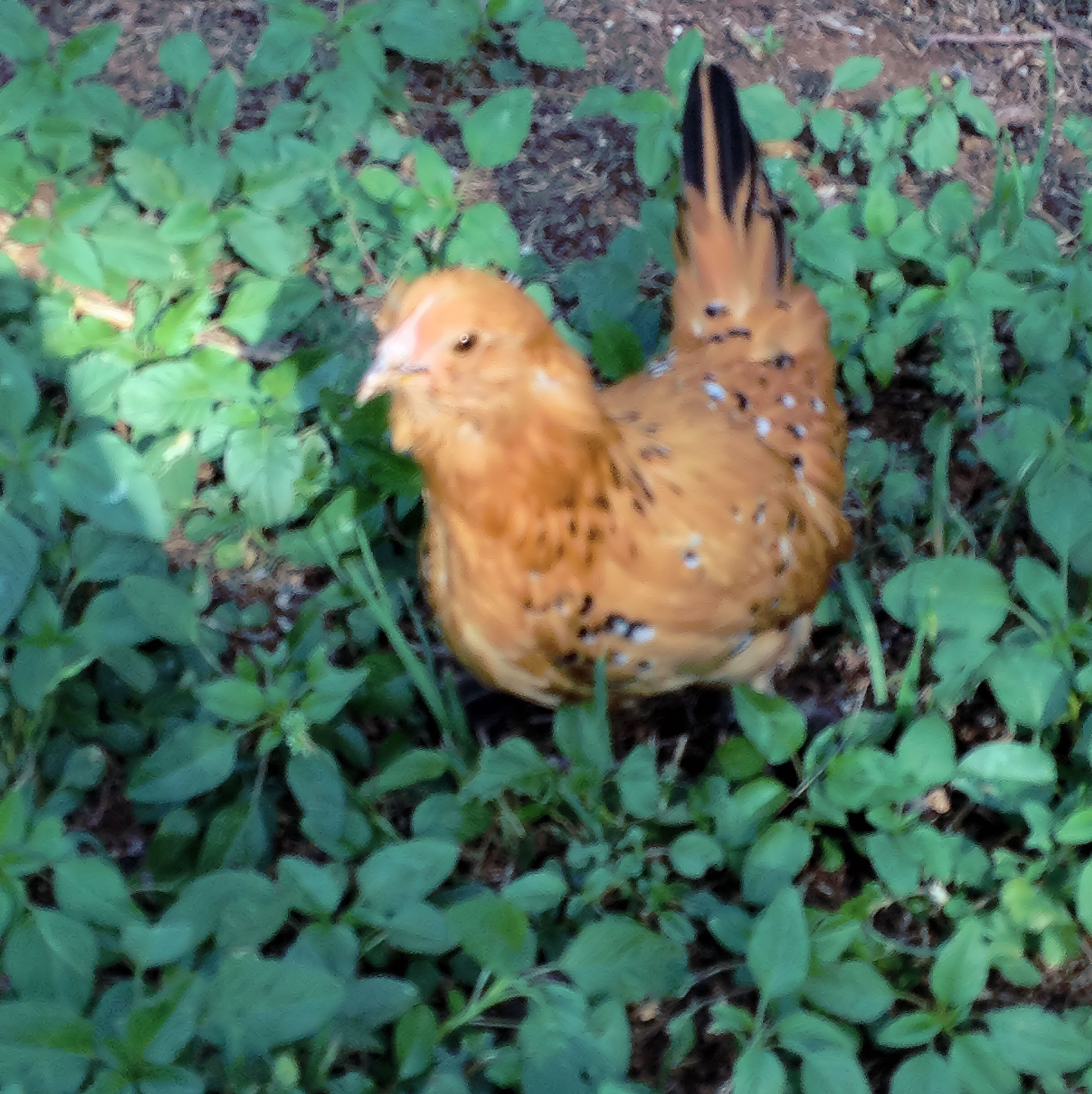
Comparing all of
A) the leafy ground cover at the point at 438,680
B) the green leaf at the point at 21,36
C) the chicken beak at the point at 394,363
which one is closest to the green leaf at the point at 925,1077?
the leafy ground cover at the point at 438,680

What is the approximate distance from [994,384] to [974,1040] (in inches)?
56.0

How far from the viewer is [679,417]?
174cm

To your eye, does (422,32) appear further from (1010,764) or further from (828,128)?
(1010,764)

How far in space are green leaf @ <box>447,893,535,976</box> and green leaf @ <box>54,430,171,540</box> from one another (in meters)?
0.89

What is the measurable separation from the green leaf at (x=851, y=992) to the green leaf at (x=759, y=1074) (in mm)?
152

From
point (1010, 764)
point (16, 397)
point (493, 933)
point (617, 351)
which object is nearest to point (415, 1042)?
point (493, 933)

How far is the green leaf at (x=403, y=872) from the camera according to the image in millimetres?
1410

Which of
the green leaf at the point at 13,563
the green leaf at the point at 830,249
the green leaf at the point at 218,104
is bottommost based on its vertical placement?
the green leaf at the point at 13,563

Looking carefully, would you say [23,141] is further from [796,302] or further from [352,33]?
[796,302]

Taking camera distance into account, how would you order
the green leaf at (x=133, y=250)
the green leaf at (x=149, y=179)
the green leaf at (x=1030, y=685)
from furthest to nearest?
the green leaf at (x=149, y=179) < the green leaf at (x=133, y=250) < the green leaf at (x=1030, y=685)

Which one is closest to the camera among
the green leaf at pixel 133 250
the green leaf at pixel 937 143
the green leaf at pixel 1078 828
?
the green leaf at pixel 1078 828

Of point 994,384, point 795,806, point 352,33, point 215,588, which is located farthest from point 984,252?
point 215,588

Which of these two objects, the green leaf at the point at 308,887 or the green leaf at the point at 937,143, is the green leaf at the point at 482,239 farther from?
the green leaf at the point at 308,887

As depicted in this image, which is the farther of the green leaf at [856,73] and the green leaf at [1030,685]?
the green leaf at [856,73]
